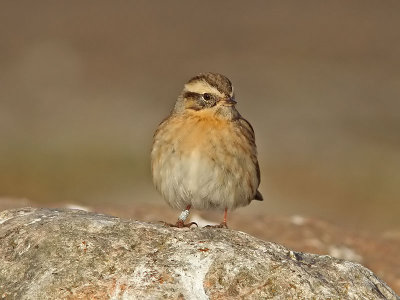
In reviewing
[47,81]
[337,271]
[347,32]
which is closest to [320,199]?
[47,81]

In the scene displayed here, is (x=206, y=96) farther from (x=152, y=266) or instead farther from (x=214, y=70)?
(x=214, y=70)

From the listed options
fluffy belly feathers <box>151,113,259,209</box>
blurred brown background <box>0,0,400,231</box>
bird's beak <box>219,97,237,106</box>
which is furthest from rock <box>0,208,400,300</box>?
blurred brown background <box>0,0,400,231</box>

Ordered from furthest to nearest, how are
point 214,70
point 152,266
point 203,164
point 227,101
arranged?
point 214,70, point 227,101, point 203,164, point 152,266

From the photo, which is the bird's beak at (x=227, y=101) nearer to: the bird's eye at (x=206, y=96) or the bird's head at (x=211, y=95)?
the bird's head at (x=211, y=95)

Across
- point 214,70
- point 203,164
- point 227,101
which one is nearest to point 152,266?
point 203,164

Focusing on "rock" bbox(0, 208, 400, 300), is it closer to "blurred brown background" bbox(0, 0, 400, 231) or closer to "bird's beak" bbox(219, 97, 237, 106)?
"bird's beak" bbox(219, 97, 237, 106)

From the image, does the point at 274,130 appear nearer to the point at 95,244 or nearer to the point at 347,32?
the point at 347,32
